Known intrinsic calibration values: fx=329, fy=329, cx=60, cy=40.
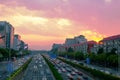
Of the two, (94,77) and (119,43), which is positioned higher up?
(119,43)

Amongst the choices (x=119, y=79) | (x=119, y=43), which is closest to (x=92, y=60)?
(x=119, y=43)

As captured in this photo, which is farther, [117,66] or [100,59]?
[100,59]

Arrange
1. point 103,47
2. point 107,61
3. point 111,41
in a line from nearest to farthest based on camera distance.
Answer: point 107,61, point 111,41, point 103,47

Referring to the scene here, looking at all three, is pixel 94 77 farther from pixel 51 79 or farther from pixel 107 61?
pixel 107 61

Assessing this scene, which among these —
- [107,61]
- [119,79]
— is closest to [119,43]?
[107,61]

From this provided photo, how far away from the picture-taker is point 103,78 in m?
60.8

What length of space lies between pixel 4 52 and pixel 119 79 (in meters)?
121

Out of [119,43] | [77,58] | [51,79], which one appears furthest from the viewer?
[77,58]

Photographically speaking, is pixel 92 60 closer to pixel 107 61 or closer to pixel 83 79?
pixel 107 61

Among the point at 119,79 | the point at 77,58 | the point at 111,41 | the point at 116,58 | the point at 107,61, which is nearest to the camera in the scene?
the point at 119,79

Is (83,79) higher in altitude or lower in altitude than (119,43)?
lower

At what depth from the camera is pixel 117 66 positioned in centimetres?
10725

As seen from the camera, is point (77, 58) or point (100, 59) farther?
point (77, 58)

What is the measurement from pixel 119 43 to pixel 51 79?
76597 mm
